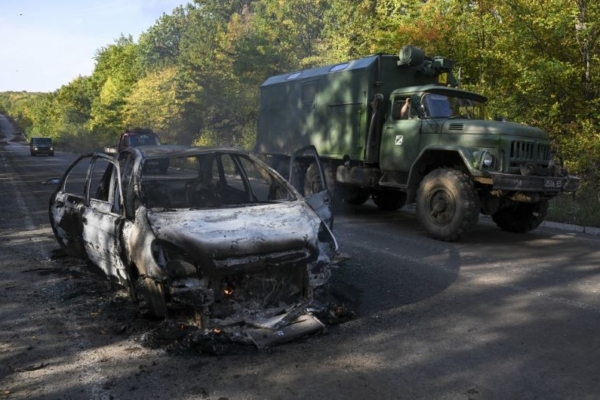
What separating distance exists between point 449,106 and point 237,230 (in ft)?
20.7

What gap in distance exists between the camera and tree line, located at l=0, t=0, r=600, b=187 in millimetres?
12461

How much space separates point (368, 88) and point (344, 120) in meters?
0.98

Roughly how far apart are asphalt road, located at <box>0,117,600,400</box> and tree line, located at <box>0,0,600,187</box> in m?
6.96

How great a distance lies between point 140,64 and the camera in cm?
5991

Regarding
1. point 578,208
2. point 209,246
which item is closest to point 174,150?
point 209,246

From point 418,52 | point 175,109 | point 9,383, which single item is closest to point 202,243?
point 9,383

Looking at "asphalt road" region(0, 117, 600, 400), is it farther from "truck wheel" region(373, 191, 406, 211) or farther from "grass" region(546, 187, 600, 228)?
"truck wheel" region(373, 191, 406, 211)

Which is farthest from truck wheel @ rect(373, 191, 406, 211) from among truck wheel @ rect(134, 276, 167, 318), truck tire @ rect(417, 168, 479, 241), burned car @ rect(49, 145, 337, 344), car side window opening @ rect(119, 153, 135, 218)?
truck wheel @ rect(134, 276, 167, 318)

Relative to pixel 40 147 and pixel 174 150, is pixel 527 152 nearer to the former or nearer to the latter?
pixel 174 150

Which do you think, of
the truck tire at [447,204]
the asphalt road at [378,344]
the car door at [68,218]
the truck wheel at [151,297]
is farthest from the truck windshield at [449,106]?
the truck wheel at [151,297]

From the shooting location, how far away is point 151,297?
166 inches

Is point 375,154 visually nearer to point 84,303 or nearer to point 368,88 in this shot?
point 368,88

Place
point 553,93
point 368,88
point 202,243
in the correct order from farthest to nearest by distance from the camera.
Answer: point 553,93 < point 368,88 < point 202,243

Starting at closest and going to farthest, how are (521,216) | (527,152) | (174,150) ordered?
(174,150) < (527,152) < (521,216)
